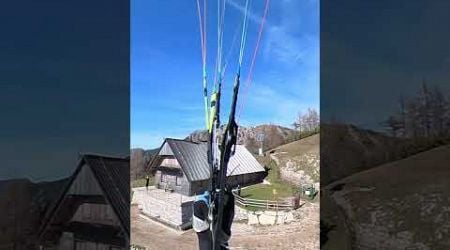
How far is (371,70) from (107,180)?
2.18 meters

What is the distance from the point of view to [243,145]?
450 centimetres

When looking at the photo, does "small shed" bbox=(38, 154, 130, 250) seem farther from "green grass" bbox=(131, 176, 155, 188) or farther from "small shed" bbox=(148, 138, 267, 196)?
"small shed" bbox=(148, 138, 267, 196)

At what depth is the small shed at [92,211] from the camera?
14.8 ft

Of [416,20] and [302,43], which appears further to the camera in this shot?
[416,20]

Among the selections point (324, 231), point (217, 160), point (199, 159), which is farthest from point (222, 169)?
point (324, 231)

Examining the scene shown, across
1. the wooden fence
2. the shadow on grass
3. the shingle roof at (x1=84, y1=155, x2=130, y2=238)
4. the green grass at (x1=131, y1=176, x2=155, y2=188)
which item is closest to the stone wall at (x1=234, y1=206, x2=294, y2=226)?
the wooden fence

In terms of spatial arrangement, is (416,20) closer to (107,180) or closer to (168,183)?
(168,183)

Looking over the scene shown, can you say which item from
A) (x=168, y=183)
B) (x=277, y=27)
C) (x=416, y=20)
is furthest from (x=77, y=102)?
(x=416, y=20)

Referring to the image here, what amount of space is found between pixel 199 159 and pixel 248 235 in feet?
2.19

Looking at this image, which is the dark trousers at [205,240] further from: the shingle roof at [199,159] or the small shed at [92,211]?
the small shed at [92,211]

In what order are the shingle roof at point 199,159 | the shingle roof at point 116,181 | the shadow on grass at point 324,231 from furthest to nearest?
the shadow on grass at point 324,231 → the shingle roof at point 116,181 → the shingle roof at point 199,159

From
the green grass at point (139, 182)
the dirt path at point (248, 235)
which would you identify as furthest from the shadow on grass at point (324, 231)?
the green grass at point (139, 182)

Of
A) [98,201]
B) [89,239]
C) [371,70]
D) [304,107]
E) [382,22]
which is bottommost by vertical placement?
[89,239]

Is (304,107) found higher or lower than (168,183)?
higher
